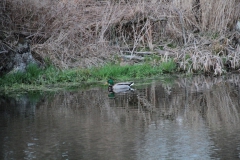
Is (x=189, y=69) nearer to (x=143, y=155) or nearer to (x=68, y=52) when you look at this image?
(x=68, y=52)

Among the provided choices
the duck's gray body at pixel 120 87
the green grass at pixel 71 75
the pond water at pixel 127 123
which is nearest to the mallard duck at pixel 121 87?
the duck's gray body at pixel 120 87

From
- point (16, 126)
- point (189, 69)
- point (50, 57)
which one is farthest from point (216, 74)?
point (16, 126)

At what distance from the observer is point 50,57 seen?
48.6 feet

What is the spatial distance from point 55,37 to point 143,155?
8.43 meters

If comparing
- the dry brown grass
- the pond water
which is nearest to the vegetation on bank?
the dry brown grass

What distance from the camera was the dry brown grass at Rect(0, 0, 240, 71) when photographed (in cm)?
1509

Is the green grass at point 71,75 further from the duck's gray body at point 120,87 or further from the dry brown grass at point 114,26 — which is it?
the duck's gray body at point 120,87

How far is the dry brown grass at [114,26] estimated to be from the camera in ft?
49.5

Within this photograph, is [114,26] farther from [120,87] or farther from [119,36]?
[120,87]

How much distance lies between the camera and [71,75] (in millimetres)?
13914

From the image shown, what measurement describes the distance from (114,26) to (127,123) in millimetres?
7254

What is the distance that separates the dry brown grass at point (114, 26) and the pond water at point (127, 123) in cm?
229

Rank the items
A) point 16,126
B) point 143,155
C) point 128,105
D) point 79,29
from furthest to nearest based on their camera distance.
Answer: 1. point 79,29
2. point 128,105
3. point 16,126
4. point 143,155

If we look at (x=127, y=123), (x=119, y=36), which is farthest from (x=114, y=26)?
(x=127, y=123)
